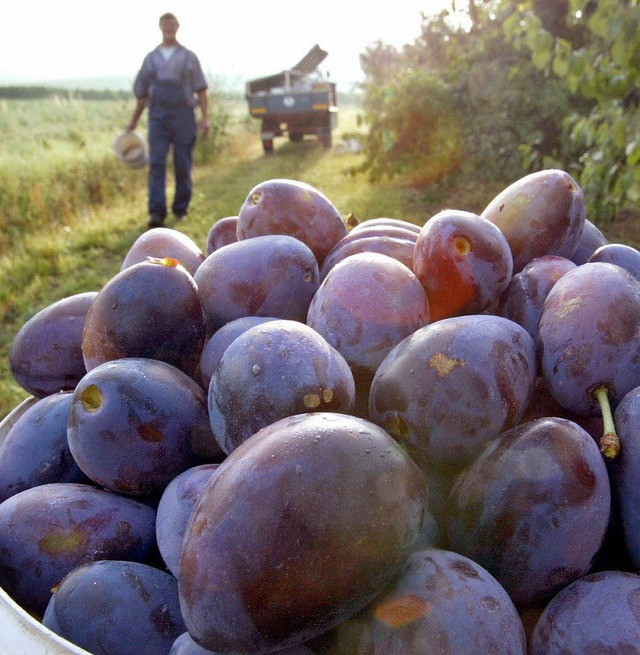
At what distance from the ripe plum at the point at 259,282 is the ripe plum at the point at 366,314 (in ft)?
0.44

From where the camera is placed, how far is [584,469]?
81 centimetres

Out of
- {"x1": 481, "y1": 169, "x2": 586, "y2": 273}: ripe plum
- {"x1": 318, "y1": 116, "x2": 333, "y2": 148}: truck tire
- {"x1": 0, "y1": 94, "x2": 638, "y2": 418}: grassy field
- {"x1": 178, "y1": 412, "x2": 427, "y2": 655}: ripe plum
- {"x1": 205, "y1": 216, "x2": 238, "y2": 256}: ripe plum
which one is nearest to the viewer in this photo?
{"x1": 178, "y1": 412, "x2": 427, "y2": 655}: ripe plum

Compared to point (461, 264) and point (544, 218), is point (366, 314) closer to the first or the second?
point (461, 264)

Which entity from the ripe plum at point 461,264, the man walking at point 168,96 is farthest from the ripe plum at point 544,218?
the man walking at point 168,96

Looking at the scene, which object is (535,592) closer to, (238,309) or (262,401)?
(262,401)

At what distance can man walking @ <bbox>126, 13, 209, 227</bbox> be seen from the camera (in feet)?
19.3

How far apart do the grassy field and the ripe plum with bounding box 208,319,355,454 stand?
2769 millimetres

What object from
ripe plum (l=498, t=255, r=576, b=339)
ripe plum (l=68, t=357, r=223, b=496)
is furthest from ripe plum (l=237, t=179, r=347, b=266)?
ripe plum (l=68, t=357, r=223, b=496)

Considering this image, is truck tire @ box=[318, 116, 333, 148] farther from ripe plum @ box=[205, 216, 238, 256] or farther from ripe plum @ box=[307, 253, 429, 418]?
ripe plum @ box=[307, 253, 429, 418]

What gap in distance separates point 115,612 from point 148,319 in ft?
1.57

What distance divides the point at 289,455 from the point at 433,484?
328mm

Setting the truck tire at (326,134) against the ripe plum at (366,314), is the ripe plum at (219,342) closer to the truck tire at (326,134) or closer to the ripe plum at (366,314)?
the ripe plum at (366,314)

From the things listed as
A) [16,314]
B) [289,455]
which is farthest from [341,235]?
[16,314]

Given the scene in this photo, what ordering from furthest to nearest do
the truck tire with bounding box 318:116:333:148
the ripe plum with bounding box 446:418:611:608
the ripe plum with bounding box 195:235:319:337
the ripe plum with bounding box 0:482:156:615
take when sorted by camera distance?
the truck tire with bounding box 318:116:333:148
the ripe plum with bounding box 195:235:319:337
the ripe plum with bounding box 0:482:156:615
the ripe plum with bounding box 446:418:611:608
